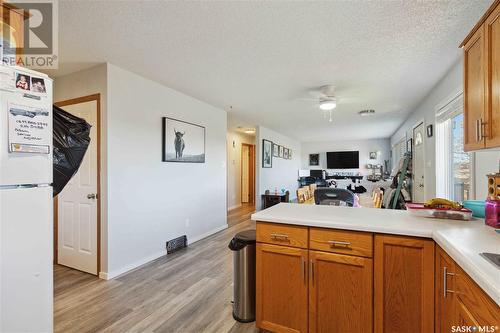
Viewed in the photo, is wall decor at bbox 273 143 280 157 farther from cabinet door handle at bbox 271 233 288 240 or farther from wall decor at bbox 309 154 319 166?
cabinet door handle at bbox 271 233 288 240

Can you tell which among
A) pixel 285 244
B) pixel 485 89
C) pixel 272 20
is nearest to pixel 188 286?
pixel 285 244

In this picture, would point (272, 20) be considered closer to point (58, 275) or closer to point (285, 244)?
point (285, 244)

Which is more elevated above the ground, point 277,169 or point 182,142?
point 182,142

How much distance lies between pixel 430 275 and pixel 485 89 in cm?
109

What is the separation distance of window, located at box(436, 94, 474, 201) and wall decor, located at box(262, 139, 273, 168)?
12.4 feet

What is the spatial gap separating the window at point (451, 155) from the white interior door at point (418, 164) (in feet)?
2.22

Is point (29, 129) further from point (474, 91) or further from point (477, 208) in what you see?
point (477, 208)

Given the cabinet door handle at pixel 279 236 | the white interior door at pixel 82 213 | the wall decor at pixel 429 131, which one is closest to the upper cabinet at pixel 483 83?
the cabinet door handle at pixel 279 236

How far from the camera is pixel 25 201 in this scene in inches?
43.7

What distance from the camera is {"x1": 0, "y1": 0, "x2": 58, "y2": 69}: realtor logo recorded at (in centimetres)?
114

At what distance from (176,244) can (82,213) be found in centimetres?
125

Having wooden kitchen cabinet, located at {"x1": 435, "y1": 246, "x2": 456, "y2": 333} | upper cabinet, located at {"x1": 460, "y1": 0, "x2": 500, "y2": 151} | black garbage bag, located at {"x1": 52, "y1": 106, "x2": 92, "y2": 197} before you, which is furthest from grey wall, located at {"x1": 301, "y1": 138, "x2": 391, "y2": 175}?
black garbage bag, located at {"x1": 52, "y1": 106, "x2": 92, "y2": 197}

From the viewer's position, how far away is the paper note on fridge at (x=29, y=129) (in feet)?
3.51

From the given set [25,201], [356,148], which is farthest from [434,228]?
[356,148]
